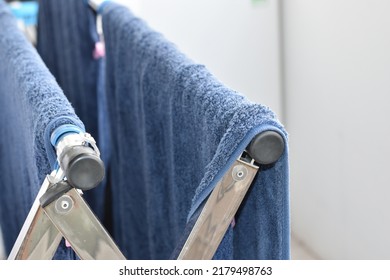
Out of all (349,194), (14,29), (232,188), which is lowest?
(349,194)

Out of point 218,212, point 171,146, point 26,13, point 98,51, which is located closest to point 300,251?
point 98,51

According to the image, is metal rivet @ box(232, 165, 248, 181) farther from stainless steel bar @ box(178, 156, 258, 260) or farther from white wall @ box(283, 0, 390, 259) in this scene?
white wall @ box(283, 0, 390, 259)

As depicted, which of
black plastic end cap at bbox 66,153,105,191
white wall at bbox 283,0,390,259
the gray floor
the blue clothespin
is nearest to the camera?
black plastic end cap at bbox 66,153,105,191

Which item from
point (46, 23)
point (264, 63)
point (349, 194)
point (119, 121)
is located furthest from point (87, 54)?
point (349, 194)

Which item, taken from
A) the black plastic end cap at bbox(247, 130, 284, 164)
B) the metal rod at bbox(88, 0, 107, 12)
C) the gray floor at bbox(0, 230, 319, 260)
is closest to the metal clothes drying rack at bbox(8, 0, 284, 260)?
the black plastic end cap at bbox(247, 130, 284, 164)

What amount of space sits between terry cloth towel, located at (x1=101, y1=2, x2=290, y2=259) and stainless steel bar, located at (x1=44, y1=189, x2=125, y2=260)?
3.1 inches

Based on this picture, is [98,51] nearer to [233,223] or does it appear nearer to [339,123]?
[339,123]

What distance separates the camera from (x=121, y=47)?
0.94 meters

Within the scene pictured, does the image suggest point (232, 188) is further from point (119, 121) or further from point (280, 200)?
point (119, 121)

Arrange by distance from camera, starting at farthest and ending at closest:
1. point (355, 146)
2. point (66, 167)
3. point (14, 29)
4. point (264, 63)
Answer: point (264, 63) → point (355, 146) → point (14, 29) → point (66, 167)

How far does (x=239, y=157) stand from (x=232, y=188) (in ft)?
0.09

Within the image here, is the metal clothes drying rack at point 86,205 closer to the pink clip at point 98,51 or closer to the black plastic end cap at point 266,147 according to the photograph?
the black plastic end cap at point 266,147

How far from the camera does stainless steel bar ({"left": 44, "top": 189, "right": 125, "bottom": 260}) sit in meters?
0.53

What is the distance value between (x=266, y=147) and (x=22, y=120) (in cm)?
34
